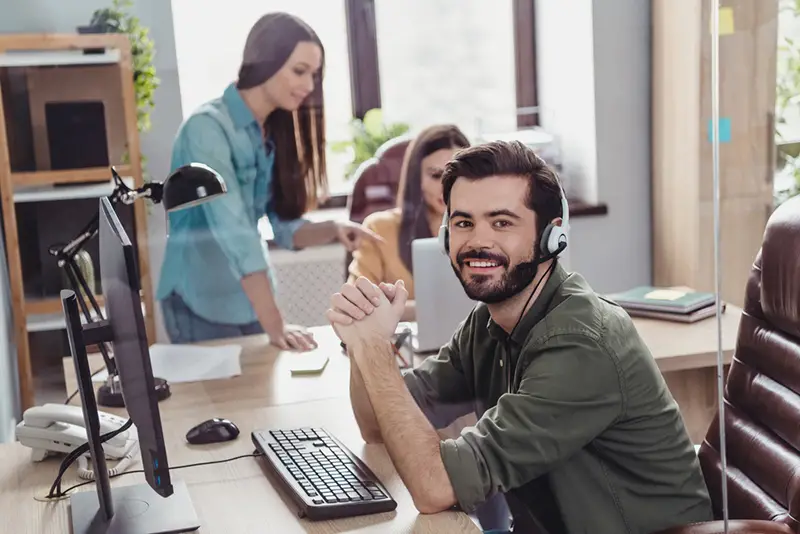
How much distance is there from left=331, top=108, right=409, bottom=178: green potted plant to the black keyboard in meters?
1.50

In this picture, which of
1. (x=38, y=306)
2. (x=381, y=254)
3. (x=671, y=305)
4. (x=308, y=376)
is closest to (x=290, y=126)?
(x=381, y=254)

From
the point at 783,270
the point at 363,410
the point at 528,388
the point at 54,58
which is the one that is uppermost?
the point at 54,58

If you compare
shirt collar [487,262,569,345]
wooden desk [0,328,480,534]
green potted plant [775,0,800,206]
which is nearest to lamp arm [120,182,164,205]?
wooden desk [0,328,480,534]

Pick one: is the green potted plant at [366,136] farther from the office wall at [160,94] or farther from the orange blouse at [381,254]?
the office wall at [160,94]

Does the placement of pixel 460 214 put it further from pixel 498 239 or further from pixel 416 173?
pixel 416 173

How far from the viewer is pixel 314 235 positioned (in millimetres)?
2957

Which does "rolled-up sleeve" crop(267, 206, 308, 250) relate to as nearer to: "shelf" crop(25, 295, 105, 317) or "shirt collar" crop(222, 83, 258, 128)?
"shirt collar" crop(222, 83, 258, 128)

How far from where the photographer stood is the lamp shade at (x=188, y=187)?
1753 mm

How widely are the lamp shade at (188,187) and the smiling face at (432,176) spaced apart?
3.85 feet

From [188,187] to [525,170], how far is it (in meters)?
0.62

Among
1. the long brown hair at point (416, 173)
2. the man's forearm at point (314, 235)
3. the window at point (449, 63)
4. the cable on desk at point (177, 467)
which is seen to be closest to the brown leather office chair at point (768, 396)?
the cable on desk at point (177, 467)

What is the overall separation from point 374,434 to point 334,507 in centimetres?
35

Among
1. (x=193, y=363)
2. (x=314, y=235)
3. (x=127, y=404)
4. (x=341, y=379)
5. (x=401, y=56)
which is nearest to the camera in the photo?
(x=127, y=404)

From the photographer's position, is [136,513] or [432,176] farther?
[432,176]
